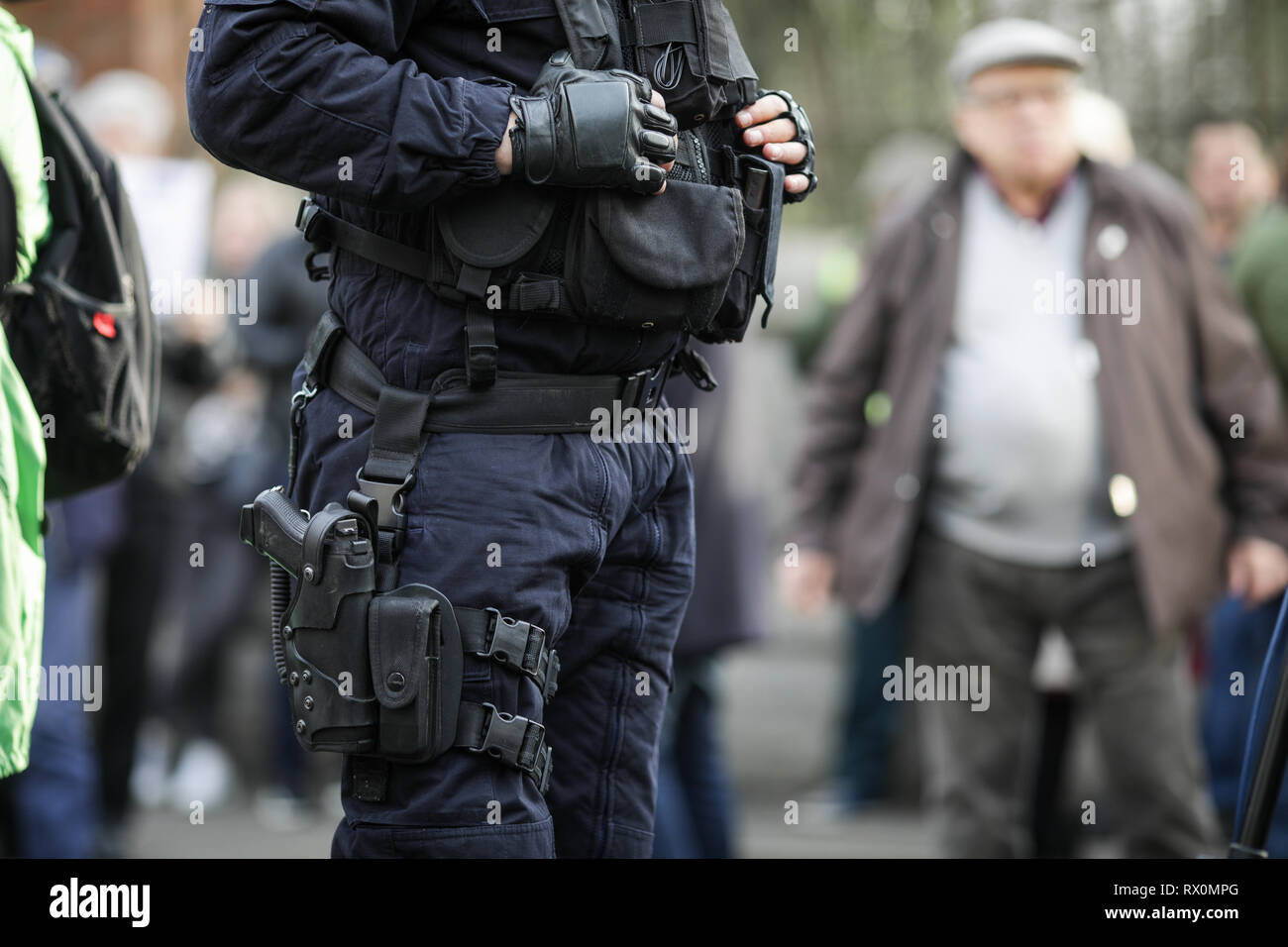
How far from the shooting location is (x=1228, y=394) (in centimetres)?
447

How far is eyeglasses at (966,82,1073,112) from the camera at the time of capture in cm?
458

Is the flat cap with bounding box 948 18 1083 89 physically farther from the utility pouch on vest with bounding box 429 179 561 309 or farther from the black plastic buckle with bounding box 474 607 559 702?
the black plastic buckle with bounding box 474 607 559 702

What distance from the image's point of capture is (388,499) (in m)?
2.39

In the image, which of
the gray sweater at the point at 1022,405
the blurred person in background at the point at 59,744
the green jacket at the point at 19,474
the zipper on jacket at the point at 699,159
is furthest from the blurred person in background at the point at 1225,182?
the green jacket at the point at 19,474

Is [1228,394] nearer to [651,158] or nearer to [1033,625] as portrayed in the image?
[1033,625]

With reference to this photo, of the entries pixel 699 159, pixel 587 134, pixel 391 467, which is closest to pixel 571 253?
pixel 587 134

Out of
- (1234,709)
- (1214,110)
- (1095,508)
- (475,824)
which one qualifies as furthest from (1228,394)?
(1214,110)

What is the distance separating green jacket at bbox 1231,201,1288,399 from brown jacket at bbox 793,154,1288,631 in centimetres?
37

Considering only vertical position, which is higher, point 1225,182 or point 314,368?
point 1225,182

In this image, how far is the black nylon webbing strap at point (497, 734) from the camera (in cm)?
236

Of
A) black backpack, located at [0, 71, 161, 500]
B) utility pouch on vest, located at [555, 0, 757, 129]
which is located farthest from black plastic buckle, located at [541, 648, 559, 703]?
black backpack, located at [0, 71, 161, 500]

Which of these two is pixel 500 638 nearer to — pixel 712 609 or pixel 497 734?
pixel 497 734

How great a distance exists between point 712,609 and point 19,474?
2369 mm
